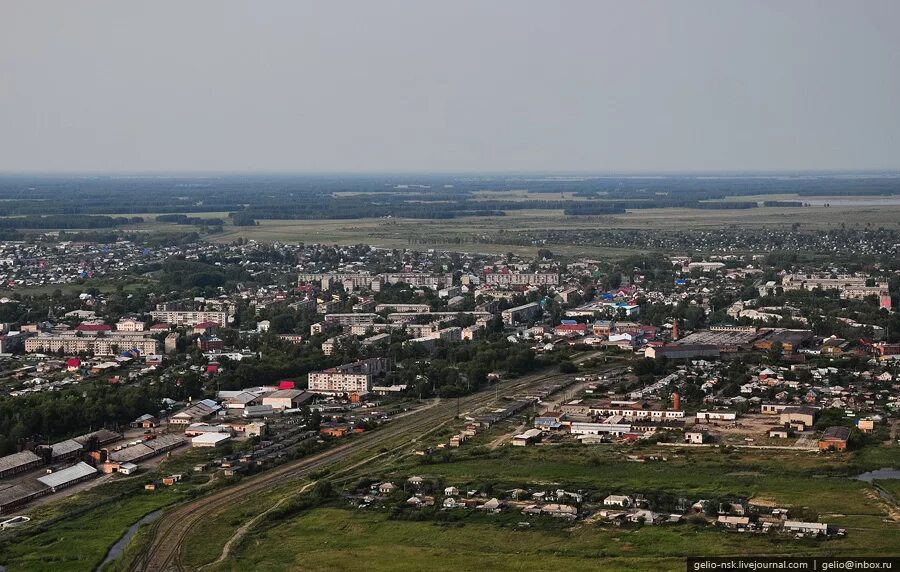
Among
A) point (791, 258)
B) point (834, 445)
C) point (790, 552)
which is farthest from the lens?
point (791, 258)

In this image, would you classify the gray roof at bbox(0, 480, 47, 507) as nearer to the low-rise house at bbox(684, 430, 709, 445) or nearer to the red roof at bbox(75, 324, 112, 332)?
the low-rise house at bbox(684, 430, 709, 445)

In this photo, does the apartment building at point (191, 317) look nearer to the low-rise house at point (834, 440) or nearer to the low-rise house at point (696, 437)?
the low-rise house at point (696, 437)

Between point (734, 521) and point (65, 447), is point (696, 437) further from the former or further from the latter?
point (65, 447)

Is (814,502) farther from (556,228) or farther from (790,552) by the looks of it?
(556,228)

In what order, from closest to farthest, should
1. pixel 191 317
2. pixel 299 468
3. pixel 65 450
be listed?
pixel 299 468 < pixel 65 450 < pixel 191 317

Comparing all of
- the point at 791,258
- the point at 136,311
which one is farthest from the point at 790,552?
the point at 791,258

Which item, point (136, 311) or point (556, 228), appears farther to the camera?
point (556, 228)

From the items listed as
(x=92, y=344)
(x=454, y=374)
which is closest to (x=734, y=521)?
(x=454, y=374)
